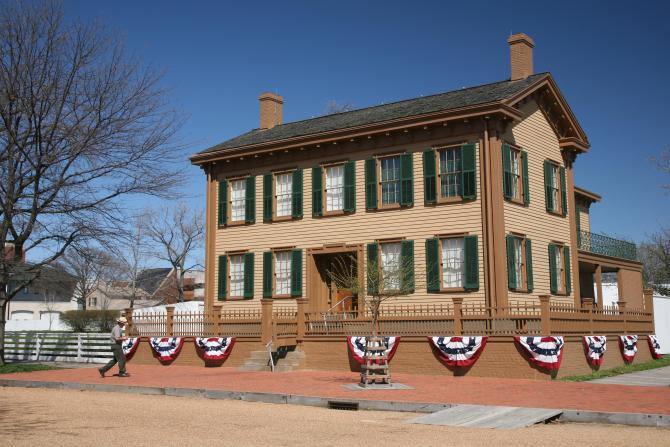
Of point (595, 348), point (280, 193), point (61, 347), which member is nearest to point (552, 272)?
point (595, 348)

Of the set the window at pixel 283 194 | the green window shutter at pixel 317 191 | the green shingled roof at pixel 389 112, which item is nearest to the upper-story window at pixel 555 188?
the green shingled roof at pixel 389 112

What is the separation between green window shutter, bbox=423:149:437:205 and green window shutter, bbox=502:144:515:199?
206 centimetres

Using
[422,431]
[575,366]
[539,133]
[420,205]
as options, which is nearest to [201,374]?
[420,205]

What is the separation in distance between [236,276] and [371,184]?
21.1 feet

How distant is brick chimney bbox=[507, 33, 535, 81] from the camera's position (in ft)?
82.9

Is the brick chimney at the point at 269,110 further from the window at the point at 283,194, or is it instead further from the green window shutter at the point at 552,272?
the green window shutter at the point at 552,272

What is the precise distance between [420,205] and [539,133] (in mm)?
5343

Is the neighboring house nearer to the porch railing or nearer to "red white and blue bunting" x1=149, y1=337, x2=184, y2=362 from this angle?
the porch railing

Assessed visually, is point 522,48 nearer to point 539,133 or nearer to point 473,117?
point 539,133

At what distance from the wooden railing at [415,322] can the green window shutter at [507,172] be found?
3366mm

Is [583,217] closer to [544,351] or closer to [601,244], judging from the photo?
[601,244]

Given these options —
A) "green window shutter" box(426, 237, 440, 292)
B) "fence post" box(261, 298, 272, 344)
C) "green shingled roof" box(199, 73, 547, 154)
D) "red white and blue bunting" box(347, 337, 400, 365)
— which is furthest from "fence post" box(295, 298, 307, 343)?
"green shingled roof" box(199, 73, 547, 154)

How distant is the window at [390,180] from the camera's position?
23906 mm

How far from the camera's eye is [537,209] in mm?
24250
